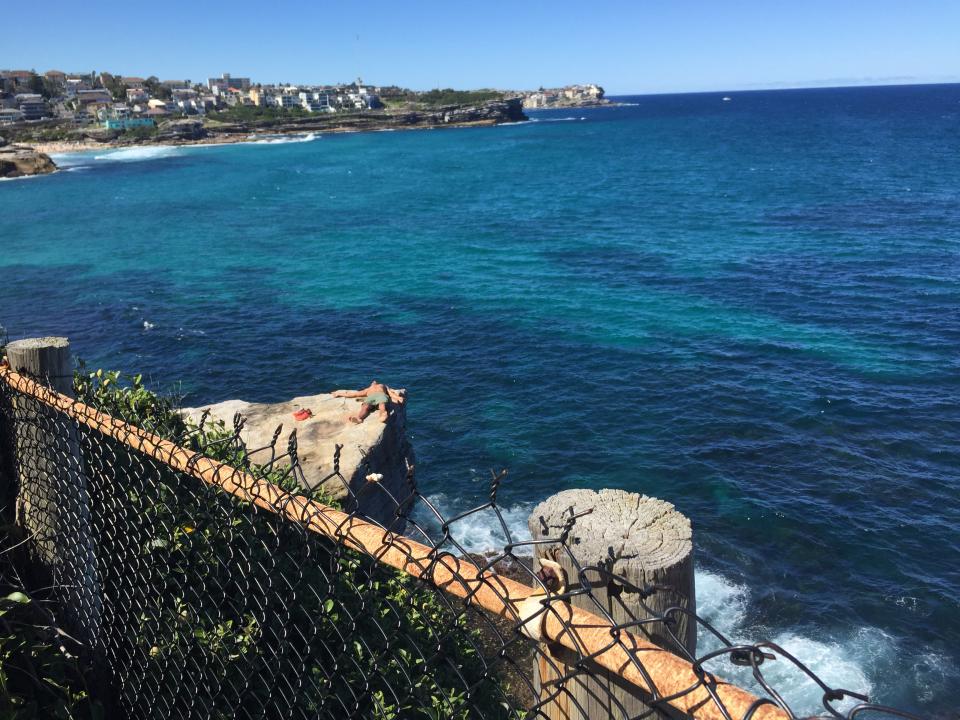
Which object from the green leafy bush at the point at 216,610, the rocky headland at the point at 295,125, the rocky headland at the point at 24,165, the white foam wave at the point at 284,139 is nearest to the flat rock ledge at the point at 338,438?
the green leafy bush at the point at 216,610

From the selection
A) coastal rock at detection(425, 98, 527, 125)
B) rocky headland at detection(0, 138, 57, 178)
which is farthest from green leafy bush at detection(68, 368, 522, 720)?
coastal rock at detection(425, 98, 527, 125)

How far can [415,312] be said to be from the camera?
95.5 feet

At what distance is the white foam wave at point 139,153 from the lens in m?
104

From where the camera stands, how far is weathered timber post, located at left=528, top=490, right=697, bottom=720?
1.68 m

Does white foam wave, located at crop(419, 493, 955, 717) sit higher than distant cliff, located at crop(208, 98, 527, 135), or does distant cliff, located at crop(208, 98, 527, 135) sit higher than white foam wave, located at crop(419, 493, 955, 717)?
distant cliff, located at crop(208, 98, 527, 135)

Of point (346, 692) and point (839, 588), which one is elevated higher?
point (346, 692)

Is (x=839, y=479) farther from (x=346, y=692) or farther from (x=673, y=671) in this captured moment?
(x=673, y=671)

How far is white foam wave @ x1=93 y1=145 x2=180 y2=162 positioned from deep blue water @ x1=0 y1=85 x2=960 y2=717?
51865 millimetres

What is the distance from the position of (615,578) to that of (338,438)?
11.4 metres

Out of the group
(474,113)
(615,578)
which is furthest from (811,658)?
(474,113)

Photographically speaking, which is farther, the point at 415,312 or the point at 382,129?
the point at 382,129

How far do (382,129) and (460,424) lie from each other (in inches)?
5967

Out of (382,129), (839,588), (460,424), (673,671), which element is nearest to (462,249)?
(460,424)

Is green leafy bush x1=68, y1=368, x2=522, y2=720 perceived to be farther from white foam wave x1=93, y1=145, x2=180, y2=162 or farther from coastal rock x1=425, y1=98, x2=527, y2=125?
coastal rock x1=425, y1=98, x2=527, y2=125
